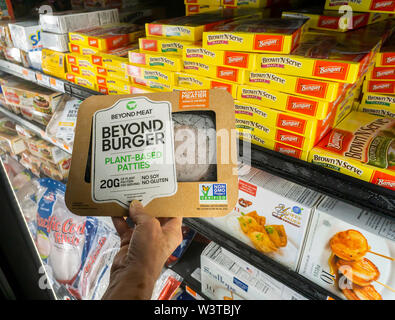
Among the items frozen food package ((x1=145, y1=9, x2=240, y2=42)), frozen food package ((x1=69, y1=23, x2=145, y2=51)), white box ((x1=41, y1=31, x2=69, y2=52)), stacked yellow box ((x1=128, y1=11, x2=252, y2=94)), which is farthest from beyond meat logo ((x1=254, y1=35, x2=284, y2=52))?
white box ((x1=41, y1=31, x2=69, y2=52))

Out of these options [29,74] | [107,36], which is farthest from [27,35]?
[107,36]

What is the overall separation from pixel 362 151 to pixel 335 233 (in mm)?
256

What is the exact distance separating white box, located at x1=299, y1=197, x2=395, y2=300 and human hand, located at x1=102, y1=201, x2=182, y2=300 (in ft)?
1.52

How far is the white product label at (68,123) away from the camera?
1.67 m

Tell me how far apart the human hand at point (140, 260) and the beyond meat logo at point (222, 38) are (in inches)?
22.7

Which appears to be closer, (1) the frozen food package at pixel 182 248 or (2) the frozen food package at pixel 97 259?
(1) the frozen food package at pixel 182 248

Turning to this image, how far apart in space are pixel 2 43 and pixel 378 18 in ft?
7.08

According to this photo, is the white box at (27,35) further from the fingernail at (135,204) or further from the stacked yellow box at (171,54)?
the fingernail at (135,204)

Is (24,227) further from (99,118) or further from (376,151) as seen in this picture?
(376,151)

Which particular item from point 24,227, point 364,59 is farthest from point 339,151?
point 24,227

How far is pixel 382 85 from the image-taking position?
3.09 ft

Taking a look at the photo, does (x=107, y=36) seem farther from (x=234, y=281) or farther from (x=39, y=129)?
(x=234, y=281)

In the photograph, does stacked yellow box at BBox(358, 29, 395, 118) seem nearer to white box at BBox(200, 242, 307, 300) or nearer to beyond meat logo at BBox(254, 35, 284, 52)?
beyond meat logo at BBox(254, 35, 284, 52)

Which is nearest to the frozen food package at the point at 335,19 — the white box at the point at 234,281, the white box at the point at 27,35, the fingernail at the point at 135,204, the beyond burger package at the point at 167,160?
the beyond burger package at the point at 167,160
